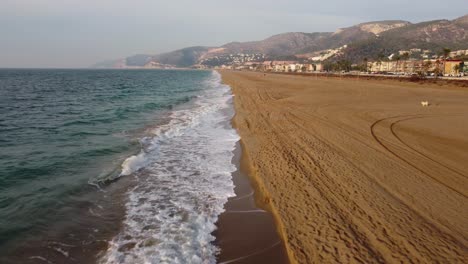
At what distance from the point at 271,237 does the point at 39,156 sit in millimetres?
8993

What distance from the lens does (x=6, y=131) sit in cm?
1545

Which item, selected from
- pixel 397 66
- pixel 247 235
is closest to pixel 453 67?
pixel 397 66

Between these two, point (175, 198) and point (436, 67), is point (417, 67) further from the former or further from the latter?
point (175, 198)

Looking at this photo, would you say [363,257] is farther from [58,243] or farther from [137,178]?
[137,178]

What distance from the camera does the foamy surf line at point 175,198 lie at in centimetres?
550

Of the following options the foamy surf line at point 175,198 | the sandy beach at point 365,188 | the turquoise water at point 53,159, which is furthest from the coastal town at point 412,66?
the turquoise water at point 53,159

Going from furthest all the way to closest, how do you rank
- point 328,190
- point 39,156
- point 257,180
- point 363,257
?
point 39,156 < point 257,180 < point 328,190 < point 363,257

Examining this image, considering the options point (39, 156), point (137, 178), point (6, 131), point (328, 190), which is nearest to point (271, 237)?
point (328, 190)

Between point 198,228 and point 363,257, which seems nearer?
point 363,257

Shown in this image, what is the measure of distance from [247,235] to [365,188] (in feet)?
10.9

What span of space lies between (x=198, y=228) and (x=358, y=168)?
5.09 m

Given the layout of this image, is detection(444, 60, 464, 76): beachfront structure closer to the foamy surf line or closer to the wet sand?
the foamy surf line

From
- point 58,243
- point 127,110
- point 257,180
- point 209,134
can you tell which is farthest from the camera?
point 127,110

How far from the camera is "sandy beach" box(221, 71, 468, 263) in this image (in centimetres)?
524
